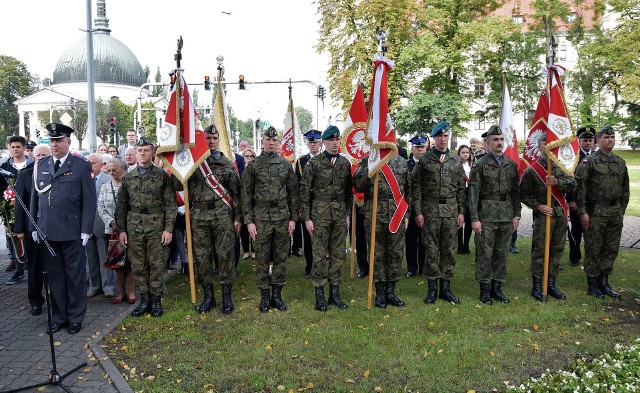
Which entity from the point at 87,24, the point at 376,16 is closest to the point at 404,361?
the point at 87,24

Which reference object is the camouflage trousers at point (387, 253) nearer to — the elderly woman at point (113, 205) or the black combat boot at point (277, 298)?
the black combat boot at point (277, 298)

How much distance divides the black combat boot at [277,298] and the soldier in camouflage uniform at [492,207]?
2.76 m

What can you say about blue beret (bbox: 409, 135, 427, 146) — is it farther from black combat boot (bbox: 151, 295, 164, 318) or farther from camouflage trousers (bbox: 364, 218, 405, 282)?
black combat boot (bbox: 151, 295, 164, 318)

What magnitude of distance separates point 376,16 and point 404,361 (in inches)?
1001

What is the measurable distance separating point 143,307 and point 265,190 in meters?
2.28

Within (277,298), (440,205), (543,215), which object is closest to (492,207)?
(440,205)

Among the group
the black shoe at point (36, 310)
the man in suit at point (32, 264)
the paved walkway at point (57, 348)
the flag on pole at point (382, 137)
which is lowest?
the paved walkway at point (57, 348)

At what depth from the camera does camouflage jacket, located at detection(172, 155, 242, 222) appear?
6438 millimetres

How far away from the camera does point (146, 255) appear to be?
638cm

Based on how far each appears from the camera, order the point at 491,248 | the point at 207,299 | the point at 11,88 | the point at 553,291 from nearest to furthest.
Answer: the point at 207,299 → the point at 491,248 → the point at 553,291 → the point at 11,88

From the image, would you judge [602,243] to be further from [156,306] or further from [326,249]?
[156,306]

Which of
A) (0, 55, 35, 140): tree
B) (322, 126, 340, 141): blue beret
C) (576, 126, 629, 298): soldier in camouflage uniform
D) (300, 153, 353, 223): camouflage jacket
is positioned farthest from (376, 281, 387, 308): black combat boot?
(0, 55, 35, 140): tree

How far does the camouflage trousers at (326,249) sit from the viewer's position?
6.49 metres

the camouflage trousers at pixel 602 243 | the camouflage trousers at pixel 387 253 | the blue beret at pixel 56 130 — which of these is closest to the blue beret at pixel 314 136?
the camouflage trousers at pixel 387 253
